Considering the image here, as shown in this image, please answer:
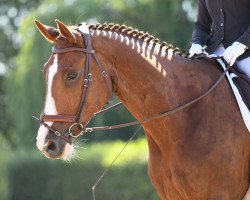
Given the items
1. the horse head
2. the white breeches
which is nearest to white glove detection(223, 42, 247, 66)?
the white breeches

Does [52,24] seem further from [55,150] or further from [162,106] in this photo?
[55,150]

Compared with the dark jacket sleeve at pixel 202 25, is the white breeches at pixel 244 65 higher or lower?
lower

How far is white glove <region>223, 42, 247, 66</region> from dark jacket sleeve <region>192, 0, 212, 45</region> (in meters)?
0.66

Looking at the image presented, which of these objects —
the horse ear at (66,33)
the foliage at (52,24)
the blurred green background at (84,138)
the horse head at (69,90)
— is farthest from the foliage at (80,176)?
the horse ear at (66,33)

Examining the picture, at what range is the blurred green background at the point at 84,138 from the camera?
1838 cm

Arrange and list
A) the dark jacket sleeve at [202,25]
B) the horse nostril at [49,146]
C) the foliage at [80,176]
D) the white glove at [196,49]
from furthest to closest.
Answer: the foliage at [80,176]
the dark jacket sleeve at [202,25]
the white glove at [196,49]
the horse nostril at [49,146]

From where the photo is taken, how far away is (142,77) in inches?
241

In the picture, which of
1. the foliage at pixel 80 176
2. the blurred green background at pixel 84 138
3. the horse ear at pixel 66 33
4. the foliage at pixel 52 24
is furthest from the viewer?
the foliage at pixel 52 24

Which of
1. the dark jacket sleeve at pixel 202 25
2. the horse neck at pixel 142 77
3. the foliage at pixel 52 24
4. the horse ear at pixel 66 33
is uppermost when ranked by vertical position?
the foliage at pixel 52 24

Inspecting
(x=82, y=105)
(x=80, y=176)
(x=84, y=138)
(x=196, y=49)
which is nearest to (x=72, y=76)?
(x=82, y=105)

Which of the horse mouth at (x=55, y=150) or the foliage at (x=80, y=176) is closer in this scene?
the horse mouth at (x=55, y=150)

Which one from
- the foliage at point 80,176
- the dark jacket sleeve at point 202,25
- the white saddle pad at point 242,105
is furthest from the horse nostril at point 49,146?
the foliage at point 80,176

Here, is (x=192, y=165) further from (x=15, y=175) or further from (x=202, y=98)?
(x=15, y=175)

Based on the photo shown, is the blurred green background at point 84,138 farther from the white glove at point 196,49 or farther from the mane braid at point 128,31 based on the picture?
the mane braid at point 128,31
